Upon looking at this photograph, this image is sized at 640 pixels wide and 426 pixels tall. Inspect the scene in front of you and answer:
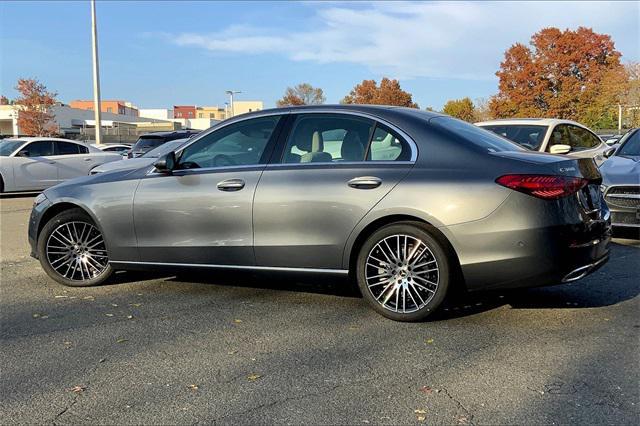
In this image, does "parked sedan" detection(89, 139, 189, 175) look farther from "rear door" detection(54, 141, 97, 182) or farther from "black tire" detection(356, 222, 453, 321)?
"rear door" detection(54, 141, 97, 182)

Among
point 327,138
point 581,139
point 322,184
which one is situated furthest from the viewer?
point 581,139

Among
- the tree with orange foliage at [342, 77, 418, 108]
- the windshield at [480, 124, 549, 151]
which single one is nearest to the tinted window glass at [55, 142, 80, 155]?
the windshield at [480, 124, 549, 151]

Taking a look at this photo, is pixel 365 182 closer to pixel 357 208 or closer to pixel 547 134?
pixel 357 208

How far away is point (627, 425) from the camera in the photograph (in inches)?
113

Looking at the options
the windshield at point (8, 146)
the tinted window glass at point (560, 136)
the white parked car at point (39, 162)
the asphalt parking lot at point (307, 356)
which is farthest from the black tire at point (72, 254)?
the windshield at point (8, 146)

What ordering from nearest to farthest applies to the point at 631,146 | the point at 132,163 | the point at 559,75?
the point at 132,163
the point at 631,146
the point at 559,75

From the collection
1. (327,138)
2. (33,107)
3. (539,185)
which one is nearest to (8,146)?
(327,138)

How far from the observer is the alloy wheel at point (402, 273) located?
4359 mm

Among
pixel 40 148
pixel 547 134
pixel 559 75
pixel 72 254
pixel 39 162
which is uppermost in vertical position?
pixel 559 75

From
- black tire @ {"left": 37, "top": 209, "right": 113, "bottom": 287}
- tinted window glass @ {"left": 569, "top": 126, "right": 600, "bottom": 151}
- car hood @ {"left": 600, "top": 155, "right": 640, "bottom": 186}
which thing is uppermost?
tinted window glass @ {"left": 569, "top": 126, "right": 600, "bottom": 151}

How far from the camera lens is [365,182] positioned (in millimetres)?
4449

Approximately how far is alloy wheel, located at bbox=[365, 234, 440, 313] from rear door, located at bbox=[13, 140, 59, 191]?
40.0ft

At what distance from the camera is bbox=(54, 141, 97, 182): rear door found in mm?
14531

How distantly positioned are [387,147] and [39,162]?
39.9ft
